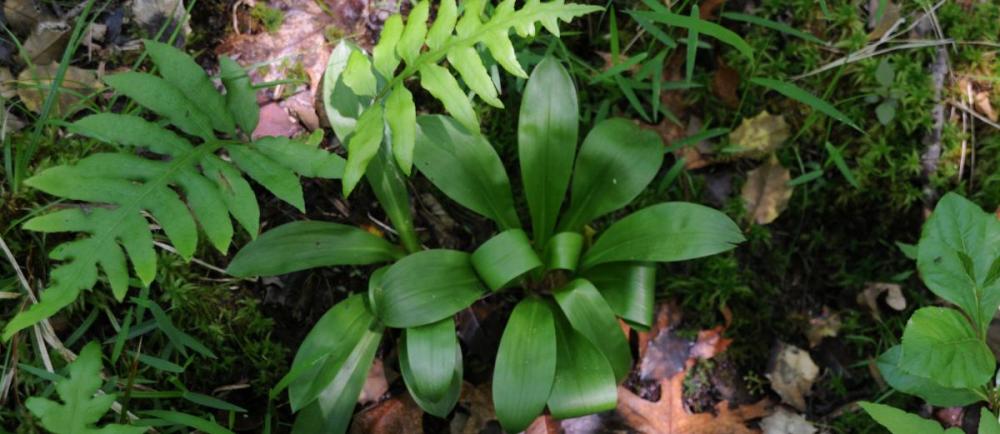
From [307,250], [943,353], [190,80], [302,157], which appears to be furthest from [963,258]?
[190,80]

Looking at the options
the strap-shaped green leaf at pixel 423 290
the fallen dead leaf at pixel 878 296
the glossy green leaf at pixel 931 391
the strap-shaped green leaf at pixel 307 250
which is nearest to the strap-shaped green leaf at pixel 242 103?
the strap-shaped green leaf at pixel 307 250

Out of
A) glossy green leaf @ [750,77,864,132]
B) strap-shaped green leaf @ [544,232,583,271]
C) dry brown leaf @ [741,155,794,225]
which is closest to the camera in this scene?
strap-shaped green leaf @ [544,232,583,271]

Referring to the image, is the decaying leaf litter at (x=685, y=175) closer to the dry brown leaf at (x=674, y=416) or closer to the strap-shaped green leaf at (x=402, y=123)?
the dry brown leaf at (x=674, y=416)

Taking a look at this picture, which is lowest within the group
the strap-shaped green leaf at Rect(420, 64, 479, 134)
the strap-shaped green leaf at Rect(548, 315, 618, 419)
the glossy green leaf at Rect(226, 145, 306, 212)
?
the strap-shaped green leaf at Rect(548, 315, 618, 419)

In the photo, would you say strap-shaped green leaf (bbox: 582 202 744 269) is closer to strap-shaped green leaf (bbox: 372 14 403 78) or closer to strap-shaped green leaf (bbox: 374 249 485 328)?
strap-shaped green leaf (bbox: 374 249 485 328)

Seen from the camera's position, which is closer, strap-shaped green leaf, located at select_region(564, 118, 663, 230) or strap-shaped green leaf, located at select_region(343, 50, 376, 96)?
strap-shaped green leaf, located at select_region(343, 50, 376, 96)

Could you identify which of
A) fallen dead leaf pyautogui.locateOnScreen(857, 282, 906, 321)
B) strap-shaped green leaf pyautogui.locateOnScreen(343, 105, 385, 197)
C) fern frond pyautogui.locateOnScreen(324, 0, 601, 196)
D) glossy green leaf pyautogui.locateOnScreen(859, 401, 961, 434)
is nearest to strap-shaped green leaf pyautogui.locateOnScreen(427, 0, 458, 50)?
fern frond pyautogui.locateOnScreen(324, 0, 601, 196)

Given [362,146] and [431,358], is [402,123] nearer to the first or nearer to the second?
[362,146]
